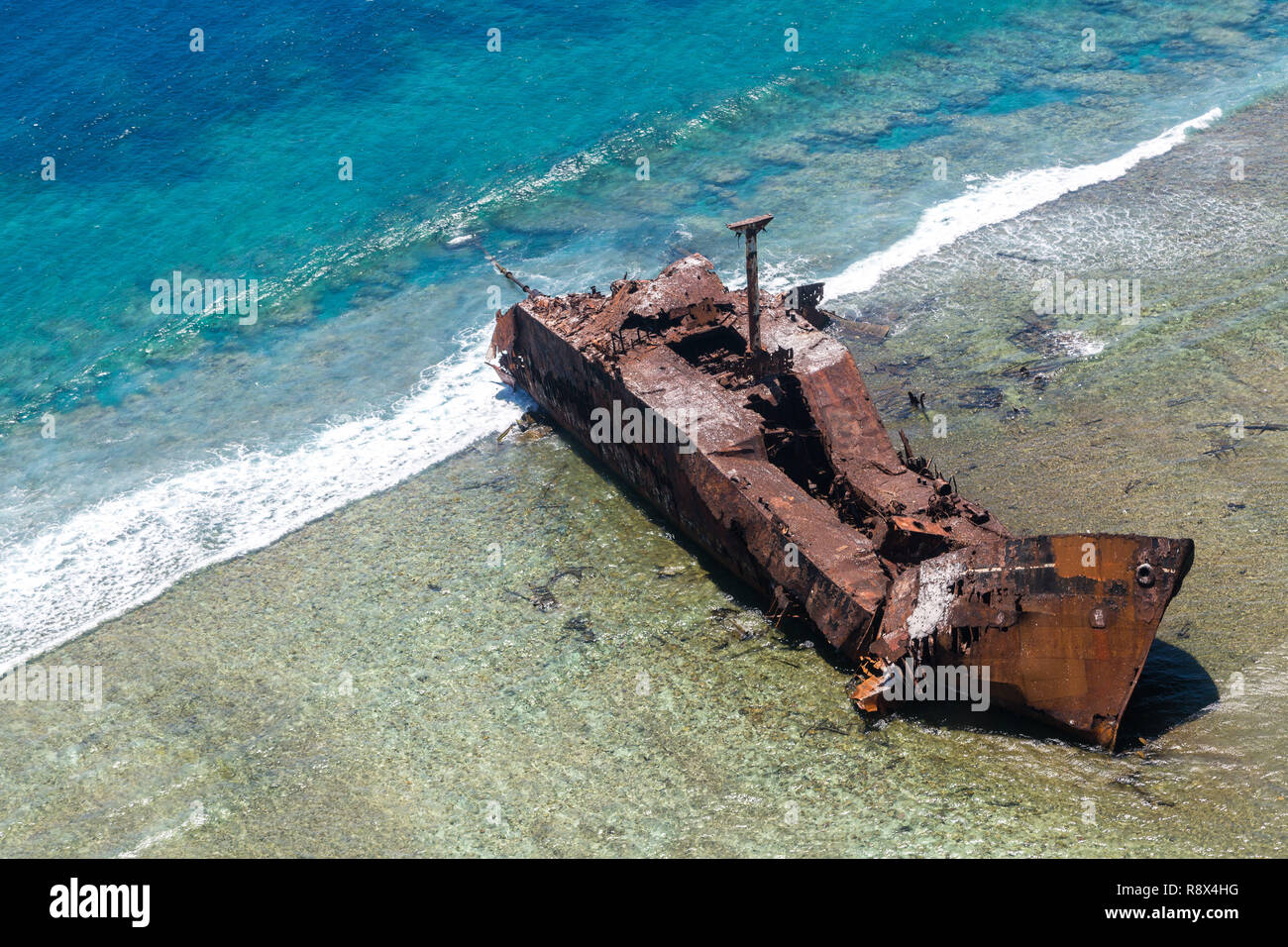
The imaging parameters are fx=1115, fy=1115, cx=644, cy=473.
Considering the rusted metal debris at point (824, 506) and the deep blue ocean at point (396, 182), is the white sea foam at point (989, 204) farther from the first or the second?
the rusted metal debris at point (824, 506)

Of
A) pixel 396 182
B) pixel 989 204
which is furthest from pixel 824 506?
pixel 396 182

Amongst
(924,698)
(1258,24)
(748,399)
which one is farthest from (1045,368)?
(1258,24)

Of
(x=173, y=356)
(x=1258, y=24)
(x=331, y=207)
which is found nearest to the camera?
Answer: (x=173, y=356)

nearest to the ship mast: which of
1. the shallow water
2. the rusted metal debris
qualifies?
the rusted metal debris

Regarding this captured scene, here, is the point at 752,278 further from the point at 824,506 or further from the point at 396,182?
the point at 396,182

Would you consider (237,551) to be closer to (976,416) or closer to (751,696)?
(751,696)

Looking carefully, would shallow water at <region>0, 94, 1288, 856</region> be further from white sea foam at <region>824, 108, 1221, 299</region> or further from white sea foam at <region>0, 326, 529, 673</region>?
white sea foam at <region>824, 108, 1221, 299</region>
